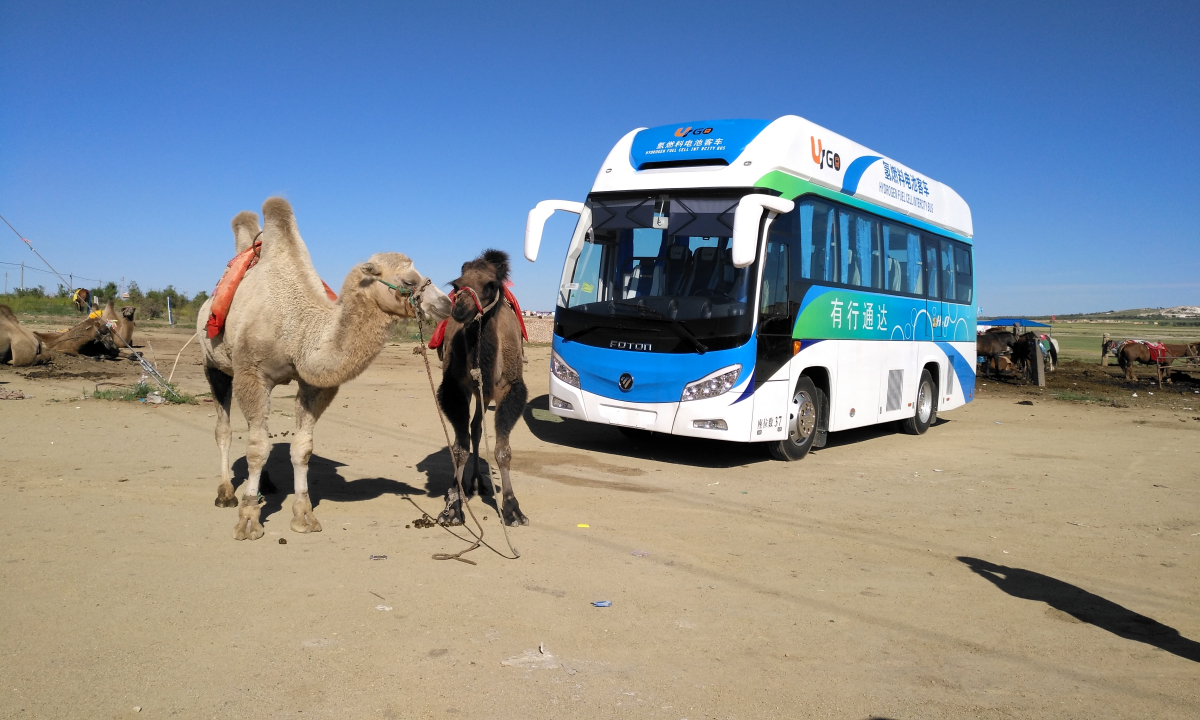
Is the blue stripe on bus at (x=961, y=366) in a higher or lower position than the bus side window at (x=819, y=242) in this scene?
lower

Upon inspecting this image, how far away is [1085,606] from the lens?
544 cm

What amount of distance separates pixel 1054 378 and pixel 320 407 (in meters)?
27.3

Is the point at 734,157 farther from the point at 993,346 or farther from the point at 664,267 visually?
the point at 993,346

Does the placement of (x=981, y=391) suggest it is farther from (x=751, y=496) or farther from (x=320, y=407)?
(x=320, y=407)

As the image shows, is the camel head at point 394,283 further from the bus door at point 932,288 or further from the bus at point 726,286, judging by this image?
the bus door at point 932,288

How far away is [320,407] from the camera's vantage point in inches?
257

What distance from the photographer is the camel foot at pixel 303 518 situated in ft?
20.6

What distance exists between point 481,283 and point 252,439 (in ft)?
7.02

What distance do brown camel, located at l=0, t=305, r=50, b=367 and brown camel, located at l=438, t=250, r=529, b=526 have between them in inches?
516

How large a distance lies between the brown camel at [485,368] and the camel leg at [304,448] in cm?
105

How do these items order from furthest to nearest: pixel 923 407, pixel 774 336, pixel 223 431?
1. pixel 923 407
2. pixel 774 336
3. pixel 223 431

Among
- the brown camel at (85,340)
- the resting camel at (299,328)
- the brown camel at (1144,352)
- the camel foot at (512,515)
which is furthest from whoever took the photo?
the brown camel at (1144,352)

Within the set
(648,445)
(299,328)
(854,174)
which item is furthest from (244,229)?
(854,174)

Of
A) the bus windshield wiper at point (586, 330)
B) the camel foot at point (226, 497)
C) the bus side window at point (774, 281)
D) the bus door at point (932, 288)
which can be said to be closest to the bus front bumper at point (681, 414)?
the bus windshield wiper at point (586, 330)
